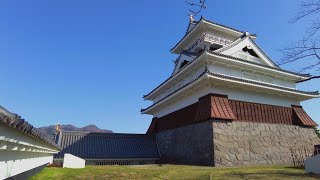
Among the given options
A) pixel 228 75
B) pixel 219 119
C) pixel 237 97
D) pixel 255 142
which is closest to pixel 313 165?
pixel 219 119

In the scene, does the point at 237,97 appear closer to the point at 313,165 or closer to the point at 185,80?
the point at 185,80

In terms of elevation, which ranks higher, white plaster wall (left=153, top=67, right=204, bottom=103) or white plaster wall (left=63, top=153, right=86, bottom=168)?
white plaster wall (left=153, top=67, right=204, bottom=103)

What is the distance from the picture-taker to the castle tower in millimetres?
16438

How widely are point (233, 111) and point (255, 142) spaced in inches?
103

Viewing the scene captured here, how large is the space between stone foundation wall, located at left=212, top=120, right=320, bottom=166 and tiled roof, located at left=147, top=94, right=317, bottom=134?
0.45 meters

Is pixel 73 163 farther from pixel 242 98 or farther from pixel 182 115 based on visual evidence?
pixel 242 98

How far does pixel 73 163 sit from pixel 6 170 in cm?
1192

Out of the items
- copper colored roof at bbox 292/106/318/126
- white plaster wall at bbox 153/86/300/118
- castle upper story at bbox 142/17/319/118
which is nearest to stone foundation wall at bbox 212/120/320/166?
copper colored roof at bbox 292/106/318/126

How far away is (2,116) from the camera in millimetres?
2785

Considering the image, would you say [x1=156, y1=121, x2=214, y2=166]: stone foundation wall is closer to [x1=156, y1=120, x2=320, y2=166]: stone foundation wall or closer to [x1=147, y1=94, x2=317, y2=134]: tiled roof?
[x1=156, y1=120, x2=320, y2=166]: stone foundation wall

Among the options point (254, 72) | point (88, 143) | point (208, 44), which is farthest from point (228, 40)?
point (88, 143)

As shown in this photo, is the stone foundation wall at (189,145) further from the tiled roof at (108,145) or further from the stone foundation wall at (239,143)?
the tiled roof at (108,145)

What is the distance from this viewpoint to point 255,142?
17.3m

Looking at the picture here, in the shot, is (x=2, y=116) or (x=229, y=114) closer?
(x=2, y=116)
